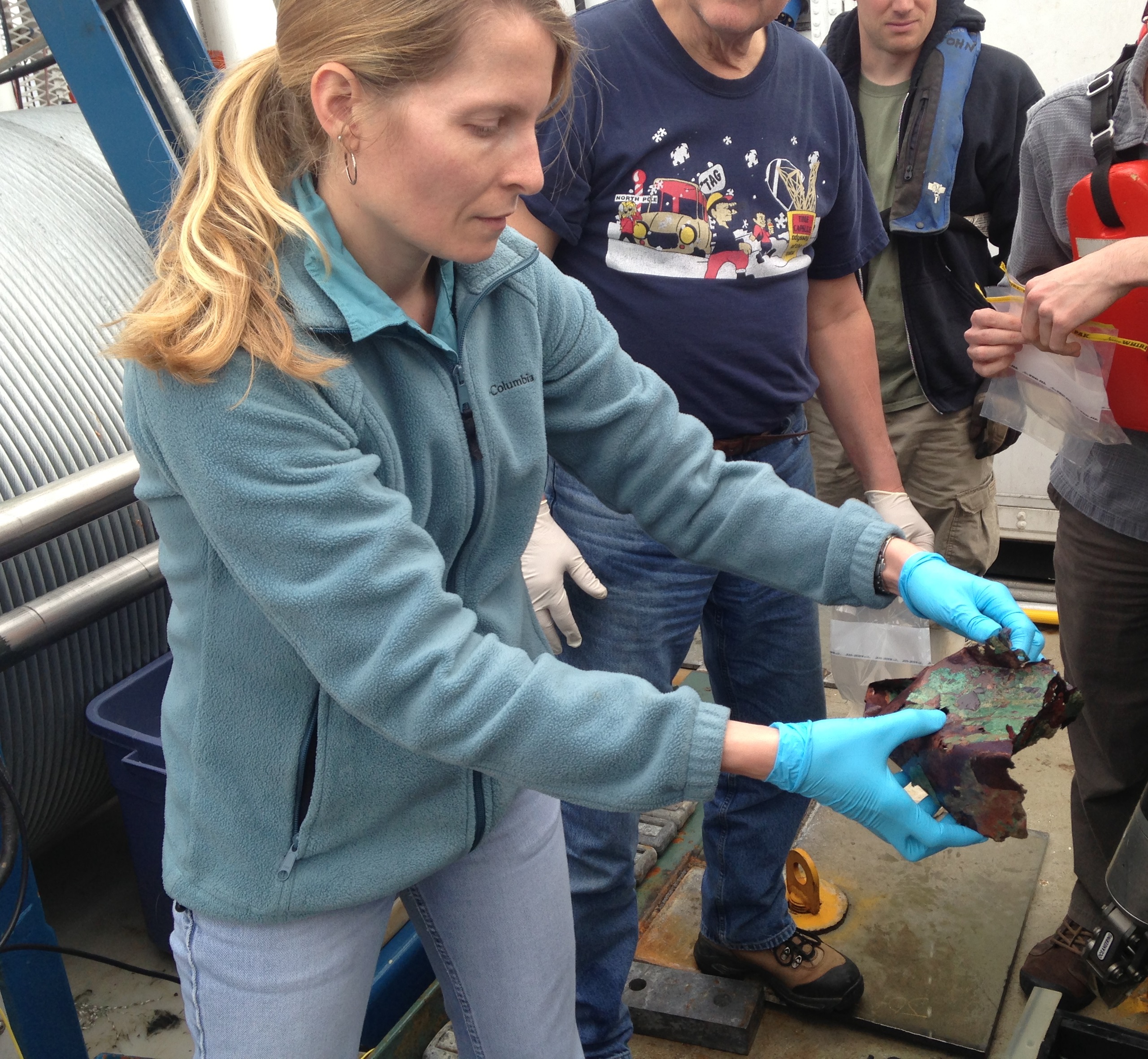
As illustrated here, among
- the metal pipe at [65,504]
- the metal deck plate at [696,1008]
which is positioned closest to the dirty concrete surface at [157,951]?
the metal deck plate at [696,1008]

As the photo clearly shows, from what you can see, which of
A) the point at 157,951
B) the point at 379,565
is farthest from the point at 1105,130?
the point at 157,951

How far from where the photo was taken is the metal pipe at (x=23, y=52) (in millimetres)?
2467

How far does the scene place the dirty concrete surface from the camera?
81.0 inches

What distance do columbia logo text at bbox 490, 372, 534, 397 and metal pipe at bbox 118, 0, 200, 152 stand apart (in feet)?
4.02

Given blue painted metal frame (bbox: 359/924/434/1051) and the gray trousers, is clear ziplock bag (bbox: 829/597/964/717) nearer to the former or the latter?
the gray trousers

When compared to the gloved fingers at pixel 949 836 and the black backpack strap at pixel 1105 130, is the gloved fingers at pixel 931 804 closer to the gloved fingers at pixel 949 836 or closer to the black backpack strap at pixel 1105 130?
the gloved fingers at pixel 949 836

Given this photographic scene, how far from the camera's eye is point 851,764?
3.70 feet

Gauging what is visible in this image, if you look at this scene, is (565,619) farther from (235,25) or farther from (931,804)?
(235,25)

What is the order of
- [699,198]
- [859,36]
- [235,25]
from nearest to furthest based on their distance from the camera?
[699,198] < [859,36] < [235,25]

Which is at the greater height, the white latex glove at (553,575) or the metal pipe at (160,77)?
the metal pipe at (160,77)

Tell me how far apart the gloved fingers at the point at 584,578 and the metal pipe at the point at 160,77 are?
1098 mm

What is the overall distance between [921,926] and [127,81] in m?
2.20

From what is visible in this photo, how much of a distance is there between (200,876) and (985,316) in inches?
61.3

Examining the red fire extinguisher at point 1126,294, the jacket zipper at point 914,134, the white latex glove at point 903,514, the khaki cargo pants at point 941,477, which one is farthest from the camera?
the khaki cargo pants at point 941,477
